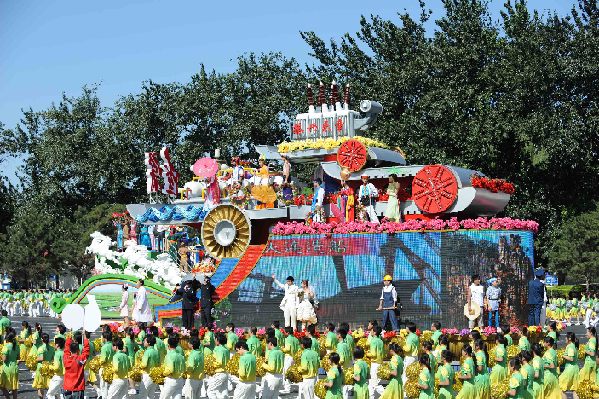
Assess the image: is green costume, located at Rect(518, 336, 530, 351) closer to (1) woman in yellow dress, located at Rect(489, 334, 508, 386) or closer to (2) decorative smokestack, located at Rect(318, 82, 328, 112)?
(1) woman in yellow dress, located at Rect(489, 334, 508, 386)

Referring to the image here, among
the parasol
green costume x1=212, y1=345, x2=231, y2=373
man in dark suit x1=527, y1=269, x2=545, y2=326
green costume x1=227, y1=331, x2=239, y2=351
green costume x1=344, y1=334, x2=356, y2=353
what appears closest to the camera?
green costume x1=212, y1=345, x2=231, y2=373

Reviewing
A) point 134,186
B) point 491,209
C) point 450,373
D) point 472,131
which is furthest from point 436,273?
point 134,186

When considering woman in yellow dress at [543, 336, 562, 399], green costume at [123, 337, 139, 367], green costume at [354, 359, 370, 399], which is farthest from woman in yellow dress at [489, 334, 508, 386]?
green costume at [123, 337, 139, 367]

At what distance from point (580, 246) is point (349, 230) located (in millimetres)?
33451

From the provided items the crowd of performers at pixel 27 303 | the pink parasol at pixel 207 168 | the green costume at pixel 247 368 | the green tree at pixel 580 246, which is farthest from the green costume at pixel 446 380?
the green tree at pixel 580 246

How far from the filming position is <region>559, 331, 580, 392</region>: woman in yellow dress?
60.5 feet

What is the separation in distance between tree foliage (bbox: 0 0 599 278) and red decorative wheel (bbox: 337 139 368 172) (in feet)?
54.2

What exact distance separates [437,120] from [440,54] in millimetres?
3589

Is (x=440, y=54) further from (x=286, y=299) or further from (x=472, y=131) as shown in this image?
(x=286, y=299)

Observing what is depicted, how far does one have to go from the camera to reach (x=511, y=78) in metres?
46.4

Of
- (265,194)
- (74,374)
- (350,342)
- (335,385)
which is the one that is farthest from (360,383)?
(265,194)

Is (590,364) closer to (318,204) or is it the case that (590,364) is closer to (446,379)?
(446,379)

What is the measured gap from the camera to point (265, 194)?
1278 inches

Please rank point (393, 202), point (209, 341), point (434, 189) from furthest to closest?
1. point (393, 202)
2. point (434, 189)
3. point (209, 341)
